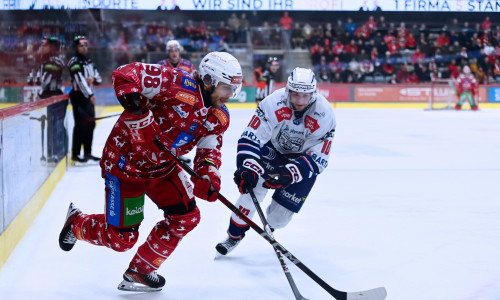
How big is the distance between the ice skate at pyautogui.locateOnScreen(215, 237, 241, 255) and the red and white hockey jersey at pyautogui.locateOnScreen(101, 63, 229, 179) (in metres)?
0.75

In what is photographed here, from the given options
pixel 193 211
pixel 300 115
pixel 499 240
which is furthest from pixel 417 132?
pixel 193 211

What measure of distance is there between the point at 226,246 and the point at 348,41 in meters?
17.1

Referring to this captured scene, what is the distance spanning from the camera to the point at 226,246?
3.55m

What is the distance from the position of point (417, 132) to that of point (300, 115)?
7822mm

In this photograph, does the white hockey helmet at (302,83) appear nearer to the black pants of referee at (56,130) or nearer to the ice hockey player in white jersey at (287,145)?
the ice hockey player in white jersey at (287,145)

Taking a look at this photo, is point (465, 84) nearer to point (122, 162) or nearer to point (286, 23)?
point (286, 23)

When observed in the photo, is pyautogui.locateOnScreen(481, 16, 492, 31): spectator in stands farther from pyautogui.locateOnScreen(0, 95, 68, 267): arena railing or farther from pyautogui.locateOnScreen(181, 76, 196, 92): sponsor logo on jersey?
pyautogui.locateOnScreen(181, 76, 196, 92): sponsor logo on jersey

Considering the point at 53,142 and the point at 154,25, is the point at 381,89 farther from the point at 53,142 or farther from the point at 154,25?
the point at 53,142

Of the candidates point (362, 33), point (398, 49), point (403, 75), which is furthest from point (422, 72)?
point (362, 33)

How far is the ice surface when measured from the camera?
3025 mm


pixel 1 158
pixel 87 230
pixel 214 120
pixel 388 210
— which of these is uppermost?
pixel 214 120

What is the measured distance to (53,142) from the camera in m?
5.69

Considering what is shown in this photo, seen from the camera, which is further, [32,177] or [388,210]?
A: [388,210]

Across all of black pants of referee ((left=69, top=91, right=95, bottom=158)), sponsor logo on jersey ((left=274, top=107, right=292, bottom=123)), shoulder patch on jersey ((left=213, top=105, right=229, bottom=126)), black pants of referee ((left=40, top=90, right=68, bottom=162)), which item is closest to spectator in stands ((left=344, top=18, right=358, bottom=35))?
black pants of referee ((left=69, top=91, right=95, bottom=158))
